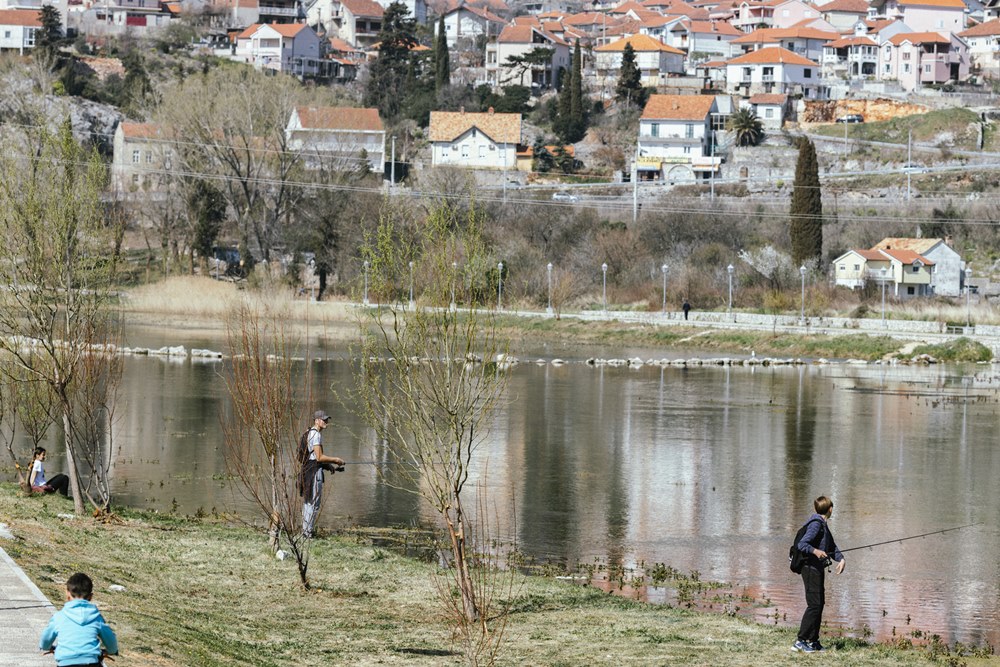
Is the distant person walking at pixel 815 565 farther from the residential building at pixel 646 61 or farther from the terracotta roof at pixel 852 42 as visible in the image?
the terracotta roof at pixel 852 42

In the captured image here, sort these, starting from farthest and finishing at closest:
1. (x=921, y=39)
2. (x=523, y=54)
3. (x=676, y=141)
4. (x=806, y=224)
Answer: (x=523, y=54) → (x=921, y=39) → (x=676, y=141) → (x=806, y=224)

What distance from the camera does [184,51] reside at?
404ft

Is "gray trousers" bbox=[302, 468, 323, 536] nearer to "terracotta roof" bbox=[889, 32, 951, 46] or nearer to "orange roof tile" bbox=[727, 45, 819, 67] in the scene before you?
"orange roof tile" bbox=[727, 45, 819, 67]

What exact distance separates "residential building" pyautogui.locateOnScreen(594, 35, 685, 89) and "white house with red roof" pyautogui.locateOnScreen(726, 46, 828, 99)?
26.0 feet

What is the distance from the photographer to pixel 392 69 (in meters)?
119

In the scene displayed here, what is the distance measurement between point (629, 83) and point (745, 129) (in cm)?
1401

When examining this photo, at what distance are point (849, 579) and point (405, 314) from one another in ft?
24.7

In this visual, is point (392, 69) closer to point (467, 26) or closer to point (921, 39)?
point (467, 26)

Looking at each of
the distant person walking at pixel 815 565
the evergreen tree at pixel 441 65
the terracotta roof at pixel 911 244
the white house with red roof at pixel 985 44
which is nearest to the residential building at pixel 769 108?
the evergreen tree at pixel 441 65

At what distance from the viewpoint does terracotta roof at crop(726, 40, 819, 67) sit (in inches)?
4557

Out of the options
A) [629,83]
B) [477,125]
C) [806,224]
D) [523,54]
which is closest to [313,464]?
[806,224]

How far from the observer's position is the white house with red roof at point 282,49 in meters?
124

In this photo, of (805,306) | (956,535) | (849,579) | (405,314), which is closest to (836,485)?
(956,535)

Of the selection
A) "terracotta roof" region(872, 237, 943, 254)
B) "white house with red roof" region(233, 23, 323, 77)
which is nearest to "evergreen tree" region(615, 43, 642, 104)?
"white house with red roof" region(233, 23, 323, 77)
